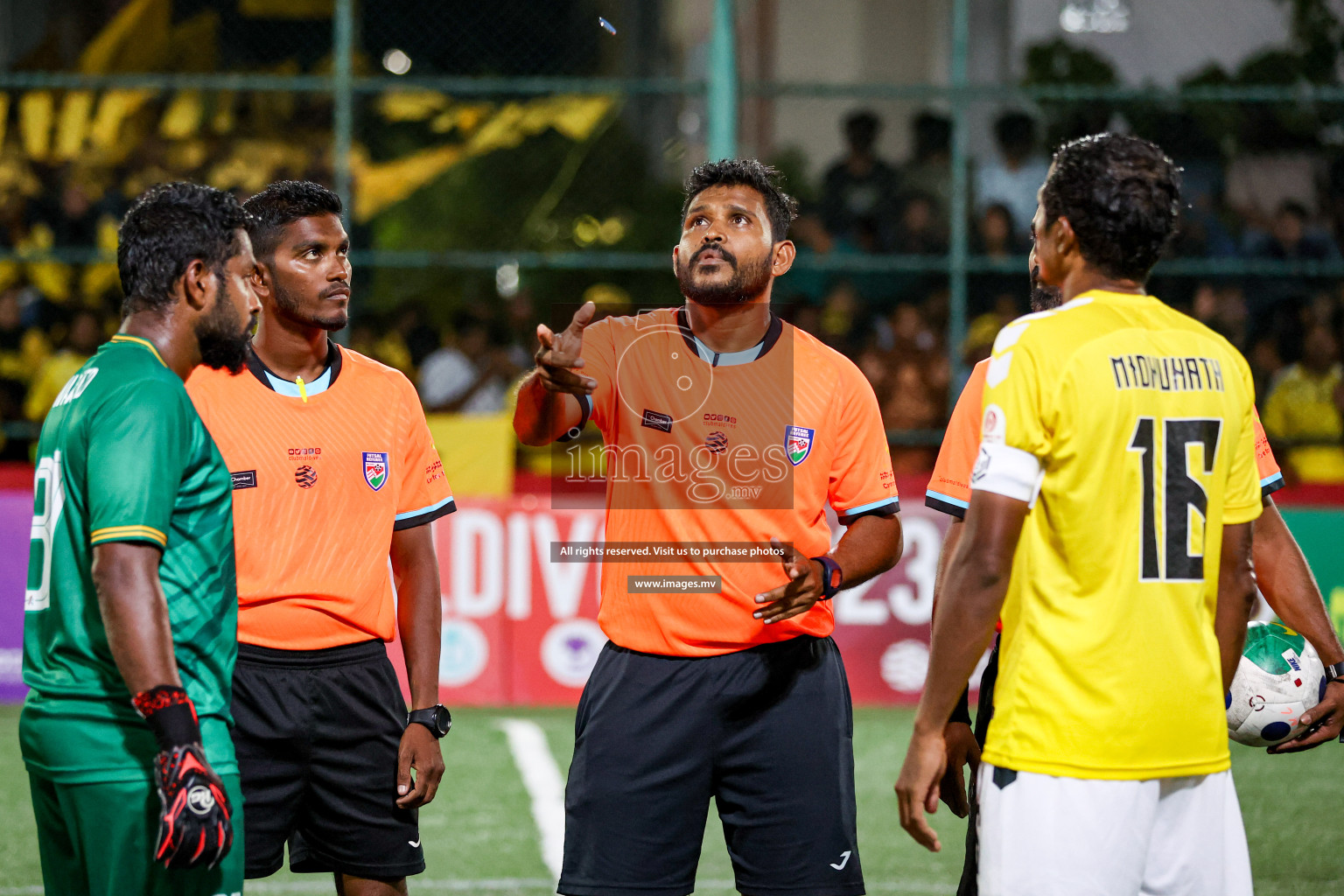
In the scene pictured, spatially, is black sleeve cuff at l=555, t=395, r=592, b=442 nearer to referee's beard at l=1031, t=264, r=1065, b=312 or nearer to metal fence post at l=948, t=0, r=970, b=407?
referee's beard at l=1031, t=264, r=1065, b=312

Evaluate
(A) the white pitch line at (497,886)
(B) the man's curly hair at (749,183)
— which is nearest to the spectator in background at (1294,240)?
(A) the white pitch line at (497,886)

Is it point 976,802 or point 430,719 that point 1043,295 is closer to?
point 976,802

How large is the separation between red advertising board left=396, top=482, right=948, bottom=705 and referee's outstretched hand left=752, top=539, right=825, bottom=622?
18.1 feet

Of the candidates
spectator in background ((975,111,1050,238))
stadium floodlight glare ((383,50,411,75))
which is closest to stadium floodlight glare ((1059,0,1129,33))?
spectator in background ((975,111,1050,238))

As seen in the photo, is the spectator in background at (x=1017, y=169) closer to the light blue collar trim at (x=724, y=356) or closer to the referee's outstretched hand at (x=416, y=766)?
the light blue collar trim at (x=724, y=356)

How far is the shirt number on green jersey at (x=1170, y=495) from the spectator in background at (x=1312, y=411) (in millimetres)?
9338

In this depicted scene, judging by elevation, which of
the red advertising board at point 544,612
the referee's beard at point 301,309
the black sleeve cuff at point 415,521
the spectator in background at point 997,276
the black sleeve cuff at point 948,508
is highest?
the spectator in background at point 997,276

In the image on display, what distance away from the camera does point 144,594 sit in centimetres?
312

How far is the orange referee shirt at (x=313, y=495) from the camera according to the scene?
4.20 metres

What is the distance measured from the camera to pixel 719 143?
11.6 meters

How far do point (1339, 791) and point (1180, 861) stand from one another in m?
5.25

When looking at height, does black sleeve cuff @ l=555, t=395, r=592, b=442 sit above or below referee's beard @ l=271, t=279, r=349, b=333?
below

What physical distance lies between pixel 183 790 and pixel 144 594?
1.36 ft

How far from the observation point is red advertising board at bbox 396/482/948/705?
9492 millimetres
